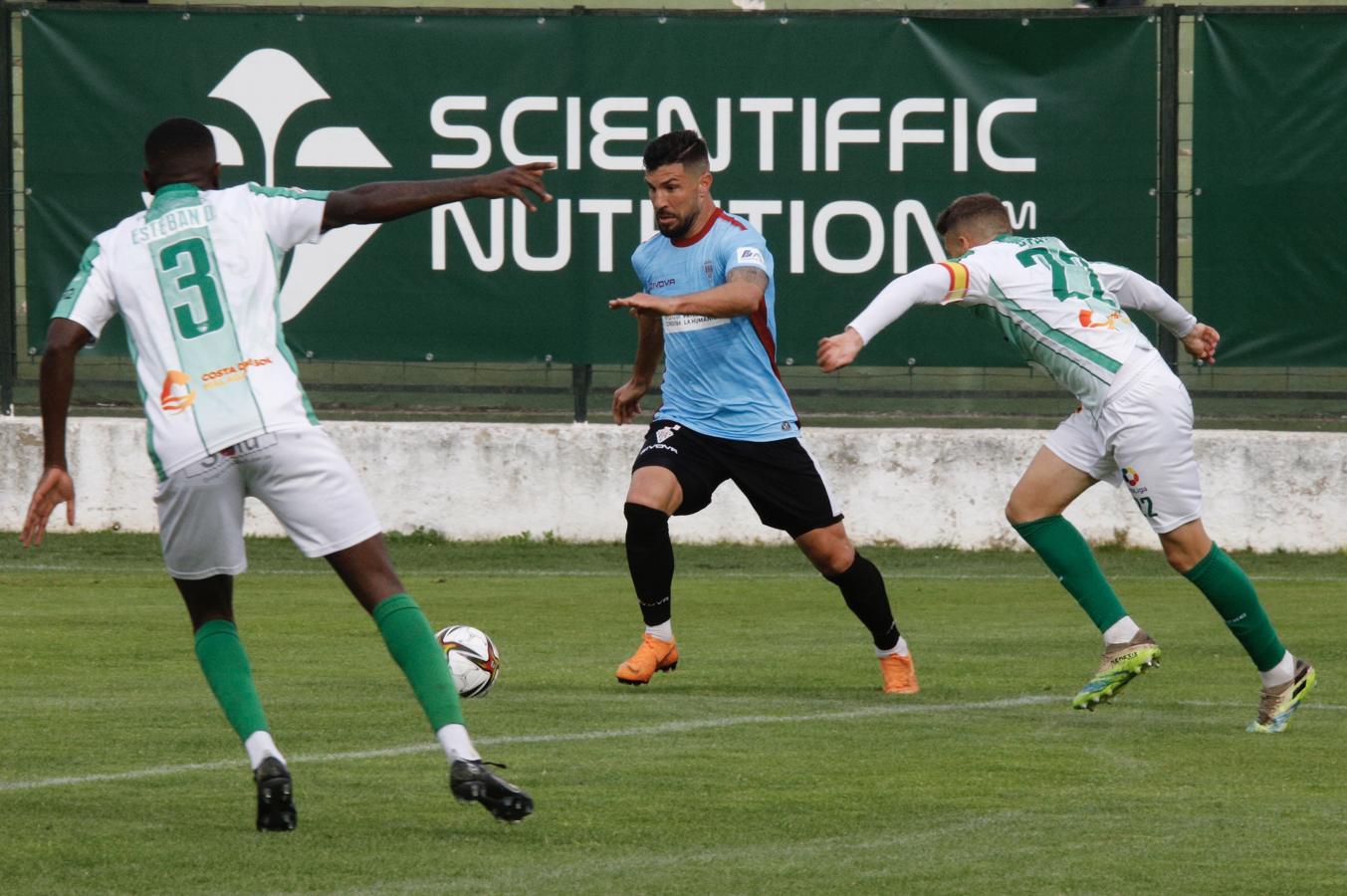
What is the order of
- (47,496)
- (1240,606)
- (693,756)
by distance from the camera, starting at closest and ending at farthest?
(47,496)
(693,756)
(1240,606)

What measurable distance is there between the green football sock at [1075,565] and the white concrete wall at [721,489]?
5.16 m

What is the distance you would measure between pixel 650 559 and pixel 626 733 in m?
1.57

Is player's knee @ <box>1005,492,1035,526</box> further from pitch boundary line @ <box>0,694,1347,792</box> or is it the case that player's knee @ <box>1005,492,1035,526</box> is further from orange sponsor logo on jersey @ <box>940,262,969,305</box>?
orange sponsor logo on jersey @ <box>940,262,969,305</box>

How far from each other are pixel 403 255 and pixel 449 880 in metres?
9.92

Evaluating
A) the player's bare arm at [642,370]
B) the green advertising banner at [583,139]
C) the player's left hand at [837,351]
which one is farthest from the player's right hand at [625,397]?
the green advertising banner at [583,139]

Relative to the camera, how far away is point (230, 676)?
6.07 m

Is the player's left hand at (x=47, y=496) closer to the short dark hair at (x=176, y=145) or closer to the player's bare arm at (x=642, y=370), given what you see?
the short dark hair at (x=176, y=145)

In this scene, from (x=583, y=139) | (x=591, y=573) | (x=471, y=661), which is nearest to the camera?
(x=471, y=661)


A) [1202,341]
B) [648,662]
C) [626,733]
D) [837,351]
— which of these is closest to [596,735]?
[626,733]

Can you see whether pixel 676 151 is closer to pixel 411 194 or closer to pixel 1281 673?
pixel 1281 673

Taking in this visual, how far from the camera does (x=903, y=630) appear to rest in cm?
1081

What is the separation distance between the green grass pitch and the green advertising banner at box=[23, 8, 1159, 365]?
9.48 ft

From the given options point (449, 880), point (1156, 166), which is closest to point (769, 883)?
point (449, 880)

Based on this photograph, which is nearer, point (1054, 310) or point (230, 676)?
point (230, 676)
